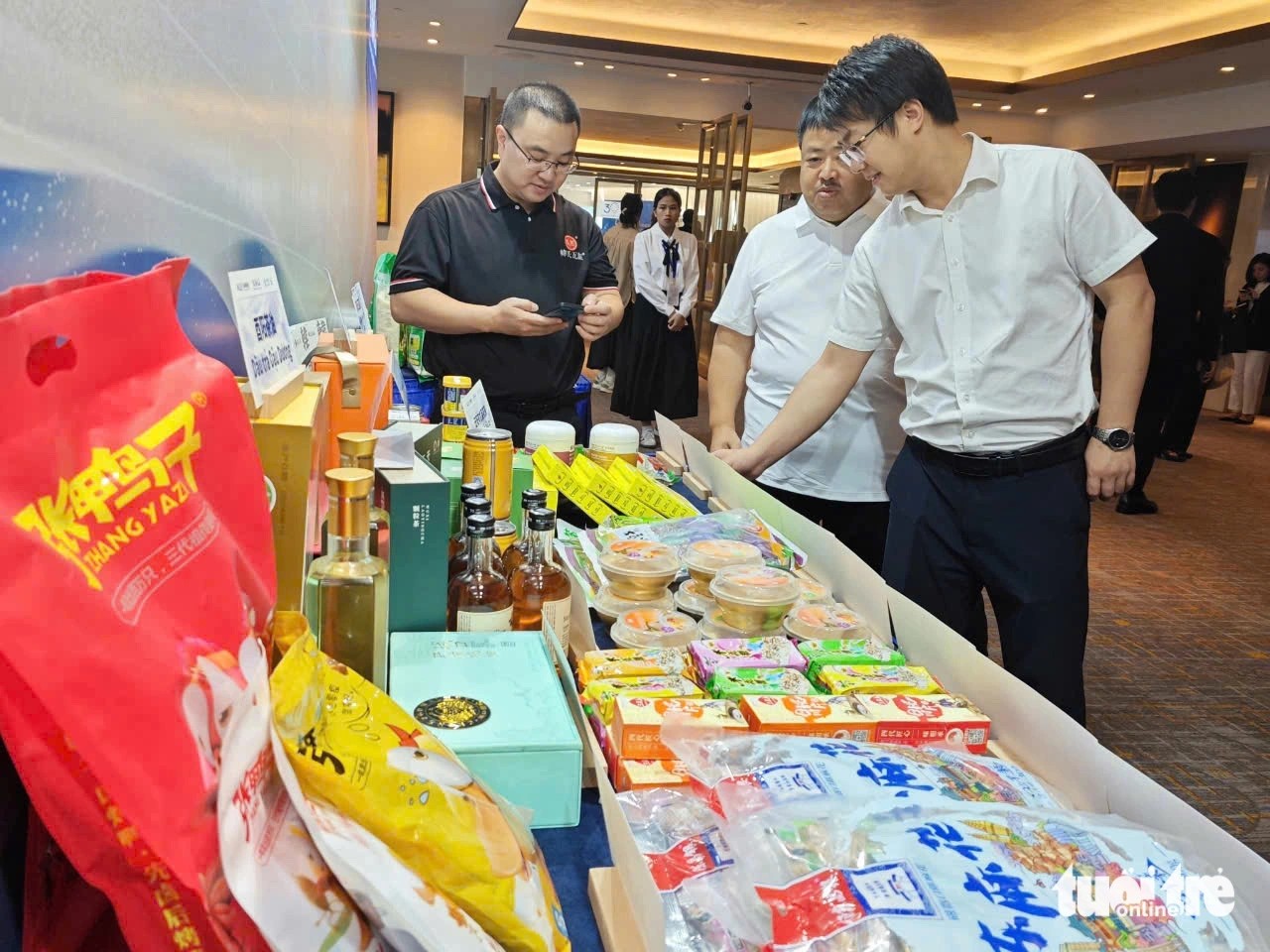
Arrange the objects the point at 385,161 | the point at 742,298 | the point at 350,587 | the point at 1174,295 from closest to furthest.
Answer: the point at 350,587 → the point at 742,298 → the point at 1174,295 → the point at 385,161

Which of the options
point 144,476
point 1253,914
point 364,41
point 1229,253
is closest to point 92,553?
point 144,476

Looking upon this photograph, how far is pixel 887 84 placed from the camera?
1777 mm

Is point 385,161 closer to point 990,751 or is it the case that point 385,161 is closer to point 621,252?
point 621,252

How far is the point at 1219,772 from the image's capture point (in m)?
2.79

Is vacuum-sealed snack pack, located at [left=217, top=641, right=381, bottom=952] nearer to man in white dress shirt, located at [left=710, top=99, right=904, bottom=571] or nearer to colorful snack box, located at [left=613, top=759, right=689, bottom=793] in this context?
colorful snack box, located at [left=613, top=759, right=689, bottom=793]

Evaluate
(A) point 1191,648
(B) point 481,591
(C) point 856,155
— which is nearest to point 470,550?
(B) point 481,591

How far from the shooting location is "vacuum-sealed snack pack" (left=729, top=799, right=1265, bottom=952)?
25.0 inches

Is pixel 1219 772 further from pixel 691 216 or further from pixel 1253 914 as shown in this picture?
pixel 691 216

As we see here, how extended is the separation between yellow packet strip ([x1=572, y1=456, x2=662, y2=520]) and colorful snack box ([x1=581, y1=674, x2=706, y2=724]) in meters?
0.70

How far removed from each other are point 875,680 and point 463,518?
563 mm

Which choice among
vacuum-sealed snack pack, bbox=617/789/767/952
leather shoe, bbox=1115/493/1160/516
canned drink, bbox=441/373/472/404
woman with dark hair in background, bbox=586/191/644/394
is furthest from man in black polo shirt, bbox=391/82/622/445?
woman with dark hair in background, bbox=586/191/644/394

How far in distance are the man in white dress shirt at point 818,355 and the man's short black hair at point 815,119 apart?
5 centimetres

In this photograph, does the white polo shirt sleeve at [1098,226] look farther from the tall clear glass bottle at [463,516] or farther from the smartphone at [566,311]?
the tall clear glass bottle at [463,516]

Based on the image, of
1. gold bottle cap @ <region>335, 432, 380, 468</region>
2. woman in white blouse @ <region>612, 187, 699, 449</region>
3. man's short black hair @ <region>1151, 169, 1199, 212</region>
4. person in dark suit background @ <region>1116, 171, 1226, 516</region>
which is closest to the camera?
gold bottle cap @ <region>335, 432, 380, 468</region>
